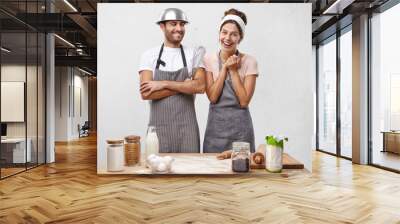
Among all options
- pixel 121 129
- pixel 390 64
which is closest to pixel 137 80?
pixel 121 129

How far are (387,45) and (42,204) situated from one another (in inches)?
225

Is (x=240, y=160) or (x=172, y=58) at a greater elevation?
(x=172, y=58)

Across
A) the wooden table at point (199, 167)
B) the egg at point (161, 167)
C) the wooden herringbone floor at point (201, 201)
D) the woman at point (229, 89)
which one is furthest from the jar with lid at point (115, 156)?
the woman at point (229, 89)

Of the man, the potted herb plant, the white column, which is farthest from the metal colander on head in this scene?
the white column

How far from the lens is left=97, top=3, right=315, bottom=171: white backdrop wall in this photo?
504cm

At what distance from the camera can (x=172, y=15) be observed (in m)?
4.88

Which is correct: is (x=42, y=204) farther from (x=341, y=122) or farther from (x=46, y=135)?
(x=341, y=122)

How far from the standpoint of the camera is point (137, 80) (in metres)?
5.07

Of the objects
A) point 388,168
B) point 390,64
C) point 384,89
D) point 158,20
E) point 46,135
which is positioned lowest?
point 388,168

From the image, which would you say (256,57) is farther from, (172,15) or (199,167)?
(199,167)

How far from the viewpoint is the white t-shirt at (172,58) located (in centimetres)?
450

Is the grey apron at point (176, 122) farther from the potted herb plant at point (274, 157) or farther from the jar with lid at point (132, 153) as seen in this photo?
the potted herb plant at point (274, 157)

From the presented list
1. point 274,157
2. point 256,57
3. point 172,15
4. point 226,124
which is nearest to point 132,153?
point 274,157

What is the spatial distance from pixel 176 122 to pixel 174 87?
19.6 inches
